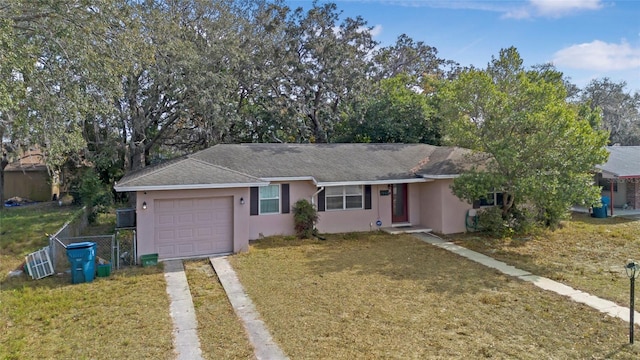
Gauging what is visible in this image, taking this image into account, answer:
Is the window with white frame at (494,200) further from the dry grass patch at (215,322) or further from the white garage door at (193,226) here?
the dry grass patch at (215,322)

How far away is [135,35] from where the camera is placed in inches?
436

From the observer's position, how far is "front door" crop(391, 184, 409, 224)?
15.9 meters

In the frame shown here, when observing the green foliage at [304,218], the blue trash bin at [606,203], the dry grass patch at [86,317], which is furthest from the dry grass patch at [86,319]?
the blue trash bin at [606,203]

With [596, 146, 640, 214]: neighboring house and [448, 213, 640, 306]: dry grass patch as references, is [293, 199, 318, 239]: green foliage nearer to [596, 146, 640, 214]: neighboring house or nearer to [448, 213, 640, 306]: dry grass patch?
[448, 213, 640, 306]: dry grass patch

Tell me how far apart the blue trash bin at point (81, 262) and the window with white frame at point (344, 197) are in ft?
26.4

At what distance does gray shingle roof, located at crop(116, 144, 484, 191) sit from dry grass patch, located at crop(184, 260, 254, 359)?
10.8 ft

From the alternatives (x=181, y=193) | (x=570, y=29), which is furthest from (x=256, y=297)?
(x=570, y=29)

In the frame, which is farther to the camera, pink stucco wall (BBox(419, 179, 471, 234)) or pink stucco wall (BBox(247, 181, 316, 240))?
pink stucco wall (BBox(419, 179, 471, 234))

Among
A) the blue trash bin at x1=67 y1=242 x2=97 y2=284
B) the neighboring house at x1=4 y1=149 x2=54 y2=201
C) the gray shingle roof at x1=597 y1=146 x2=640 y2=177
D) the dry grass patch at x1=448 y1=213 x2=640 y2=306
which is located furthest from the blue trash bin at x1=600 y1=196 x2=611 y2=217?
the neighboring house at x1=4 y1=149 x2=54 y2=201

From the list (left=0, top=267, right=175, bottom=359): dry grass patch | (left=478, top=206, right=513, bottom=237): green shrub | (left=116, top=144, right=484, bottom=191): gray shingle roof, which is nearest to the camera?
(left=0, top=267, right=175, bottom=359): dry grass patch

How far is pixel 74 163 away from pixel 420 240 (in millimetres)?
20340

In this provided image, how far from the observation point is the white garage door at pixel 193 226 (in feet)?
36.9

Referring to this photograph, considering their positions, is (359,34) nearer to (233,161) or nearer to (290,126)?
(290,126)

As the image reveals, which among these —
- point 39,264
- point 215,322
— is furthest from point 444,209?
point 39,264
